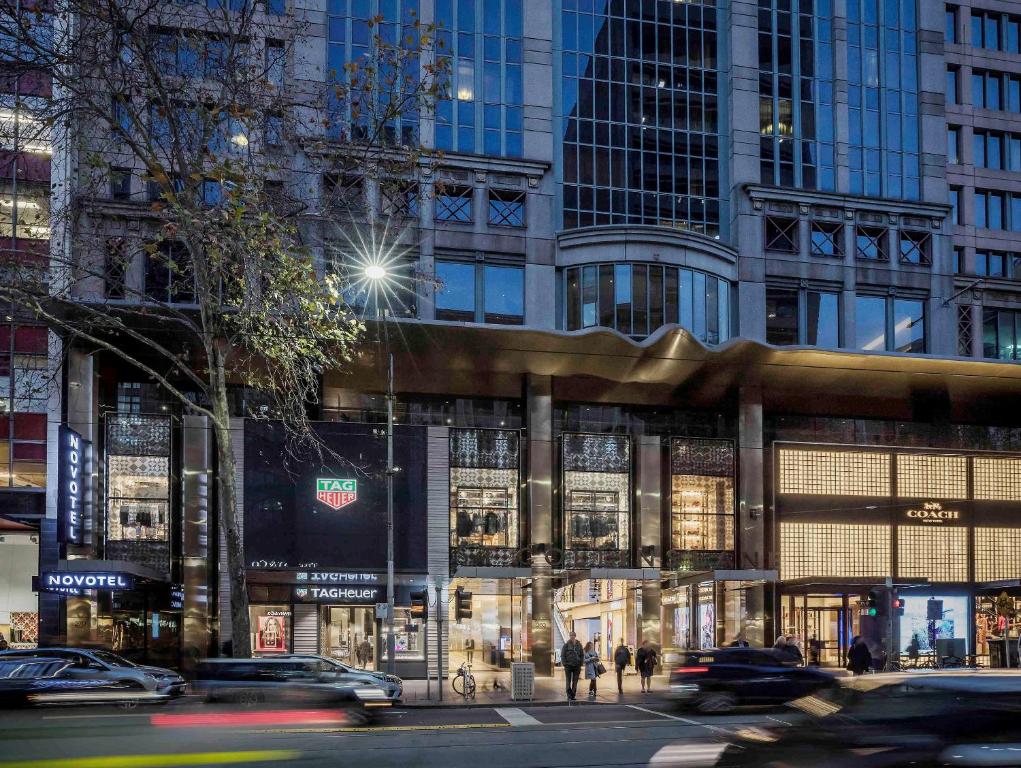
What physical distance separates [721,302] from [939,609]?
13631 mm

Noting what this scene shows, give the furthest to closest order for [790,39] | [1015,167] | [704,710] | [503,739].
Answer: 1. [1015,167]
2. [790,39]
3. [704,710]
4. [503,739]

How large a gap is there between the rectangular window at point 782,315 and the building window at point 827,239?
2.12 meters

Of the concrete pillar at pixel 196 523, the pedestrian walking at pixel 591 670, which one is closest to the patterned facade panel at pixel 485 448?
the concrete pillar at pixel 196 523

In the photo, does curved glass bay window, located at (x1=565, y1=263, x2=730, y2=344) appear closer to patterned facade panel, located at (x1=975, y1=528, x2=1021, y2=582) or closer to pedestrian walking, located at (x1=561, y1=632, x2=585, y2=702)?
patterned facade panel, located at (x1=975, y1=528, x2=1021, y2=582)

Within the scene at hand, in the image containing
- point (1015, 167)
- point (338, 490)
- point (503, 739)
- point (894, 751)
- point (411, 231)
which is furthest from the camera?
point (1015, 167)

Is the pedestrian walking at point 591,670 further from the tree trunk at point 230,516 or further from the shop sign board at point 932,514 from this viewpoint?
the shop sign board at point 932,514

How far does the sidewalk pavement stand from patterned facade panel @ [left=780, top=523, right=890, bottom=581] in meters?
7.61

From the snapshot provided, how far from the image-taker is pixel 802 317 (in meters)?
42.0

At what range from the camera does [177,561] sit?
1414 inches

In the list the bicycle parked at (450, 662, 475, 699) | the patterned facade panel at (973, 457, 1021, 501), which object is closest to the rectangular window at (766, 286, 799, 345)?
the patterned facade panel at (973, 457, 1021, 501)

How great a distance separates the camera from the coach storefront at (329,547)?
3416 centimetres

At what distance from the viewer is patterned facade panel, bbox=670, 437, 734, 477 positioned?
40.0 meters

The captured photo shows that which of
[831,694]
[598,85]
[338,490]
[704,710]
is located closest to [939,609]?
[704,710]

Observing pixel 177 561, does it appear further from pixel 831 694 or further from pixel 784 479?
pixel 831 694
